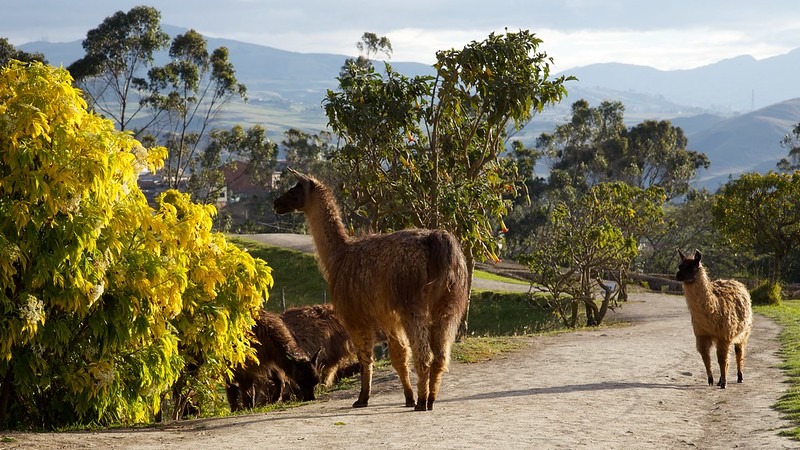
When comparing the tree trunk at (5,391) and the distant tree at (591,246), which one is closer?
the tree trunk at (5,391)

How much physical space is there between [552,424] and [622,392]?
2.78 metres

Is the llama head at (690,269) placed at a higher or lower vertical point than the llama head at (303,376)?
higher

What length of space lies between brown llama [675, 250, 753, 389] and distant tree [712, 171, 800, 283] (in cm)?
2683

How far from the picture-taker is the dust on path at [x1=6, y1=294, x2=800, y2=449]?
8.61 metres

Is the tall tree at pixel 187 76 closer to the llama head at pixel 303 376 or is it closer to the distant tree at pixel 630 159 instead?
the distant tree at pixel 630 159

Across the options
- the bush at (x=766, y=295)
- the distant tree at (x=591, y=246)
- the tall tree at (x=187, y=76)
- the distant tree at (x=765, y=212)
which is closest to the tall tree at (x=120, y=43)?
the tall tree at (x=187, y=76)

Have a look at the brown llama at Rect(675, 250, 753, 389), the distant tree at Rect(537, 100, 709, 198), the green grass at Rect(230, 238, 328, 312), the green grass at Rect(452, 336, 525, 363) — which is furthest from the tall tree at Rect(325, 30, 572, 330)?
the distant tree at Rect(537, 100, 709, 198)

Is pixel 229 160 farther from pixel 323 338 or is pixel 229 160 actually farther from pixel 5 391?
pixel 5 391

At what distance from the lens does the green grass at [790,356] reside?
10214mm

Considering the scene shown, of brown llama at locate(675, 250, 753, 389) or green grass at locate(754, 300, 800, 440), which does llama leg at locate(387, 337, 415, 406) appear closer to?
green grass at locate(754, 300, 800, 440)

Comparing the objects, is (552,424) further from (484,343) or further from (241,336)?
(484,343)

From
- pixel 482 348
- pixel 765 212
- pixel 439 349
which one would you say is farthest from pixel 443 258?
pixel 765 212

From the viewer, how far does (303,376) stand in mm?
15148

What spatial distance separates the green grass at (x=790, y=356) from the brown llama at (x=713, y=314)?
97cm
